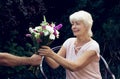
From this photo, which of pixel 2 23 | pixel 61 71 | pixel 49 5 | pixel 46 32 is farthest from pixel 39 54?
pixel 49 5

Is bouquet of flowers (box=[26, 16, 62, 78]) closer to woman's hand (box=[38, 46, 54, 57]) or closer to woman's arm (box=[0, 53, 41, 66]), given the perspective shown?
woman's hand (box=[38, 46, 54, 57])

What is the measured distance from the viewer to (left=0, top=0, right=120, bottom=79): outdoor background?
7.70m

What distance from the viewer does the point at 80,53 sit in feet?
18.1

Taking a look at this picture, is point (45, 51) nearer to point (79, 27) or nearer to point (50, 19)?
point (79, 27)

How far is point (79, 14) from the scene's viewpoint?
541 cm

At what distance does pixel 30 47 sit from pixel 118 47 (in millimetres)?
1691

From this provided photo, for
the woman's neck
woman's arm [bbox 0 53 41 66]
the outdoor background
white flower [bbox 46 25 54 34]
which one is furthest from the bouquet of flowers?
the outdoor background

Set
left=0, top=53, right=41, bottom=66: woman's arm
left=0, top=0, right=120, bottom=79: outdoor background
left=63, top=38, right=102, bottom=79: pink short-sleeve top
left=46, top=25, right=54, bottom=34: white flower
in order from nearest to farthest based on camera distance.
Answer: left=46, top=25, right=54, bottom=34: white flower, left=0, top=53, right=41, bottom=66: woman's arm, left=63, top=38, right=102, bottom=79: pink short-sleeve top, left=0, top=0, right=120, bottom=79: outdoor background

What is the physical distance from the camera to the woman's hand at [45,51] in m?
5.24

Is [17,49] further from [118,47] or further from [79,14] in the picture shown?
[79,14]

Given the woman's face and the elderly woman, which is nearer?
the elderly woman

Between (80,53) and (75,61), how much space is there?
0.57 ft

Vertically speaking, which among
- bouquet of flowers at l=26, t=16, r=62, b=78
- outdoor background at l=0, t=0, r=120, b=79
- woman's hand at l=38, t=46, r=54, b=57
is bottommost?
outdoor background at l=0, t=0, r=120, b=79

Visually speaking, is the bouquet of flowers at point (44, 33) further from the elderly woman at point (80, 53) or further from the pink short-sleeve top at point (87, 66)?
the pink short-sleeve top at point (87, 66)
